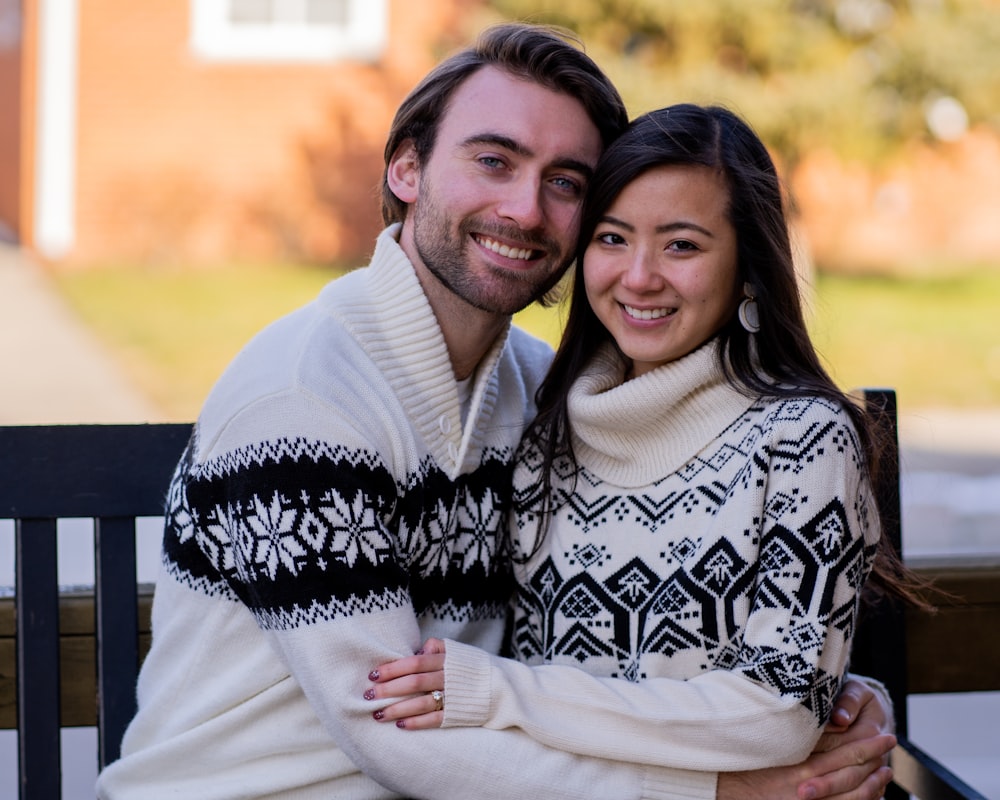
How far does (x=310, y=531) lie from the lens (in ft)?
7.26

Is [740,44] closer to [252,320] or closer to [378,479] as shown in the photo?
[252,320]

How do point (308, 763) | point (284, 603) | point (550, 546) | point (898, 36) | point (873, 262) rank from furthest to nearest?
point (873, 262)
point (898, 36)
point (550, 546)
point (308, 763)
point (284, 603)

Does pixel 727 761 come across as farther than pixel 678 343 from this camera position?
No

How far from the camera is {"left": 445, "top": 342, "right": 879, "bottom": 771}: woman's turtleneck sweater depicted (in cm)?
224

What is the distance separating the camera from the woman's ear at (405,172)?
285cm

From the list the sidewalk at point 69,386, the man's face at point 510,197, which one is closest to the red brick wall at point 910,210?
the sidewalk at point 69,386

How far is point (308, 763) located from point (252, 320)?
973 centimetres

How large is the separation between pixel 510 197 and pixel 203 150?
1172 centimetres

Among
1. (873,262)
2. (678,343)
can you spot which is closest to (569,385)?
(678,343)

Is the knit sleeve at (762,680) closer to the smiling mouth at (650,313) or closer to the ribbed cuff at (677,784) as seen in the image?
the ribbed cuff at (677,784)

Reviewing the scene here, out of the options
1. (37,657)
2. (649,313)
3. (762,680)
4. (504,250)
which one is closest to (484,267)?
(504,250)

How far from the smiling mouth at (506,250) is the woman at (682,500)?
10cm

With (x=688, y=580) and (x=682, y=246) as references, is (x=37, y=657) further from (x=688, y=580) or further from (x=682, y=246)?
(x=682, y=246)

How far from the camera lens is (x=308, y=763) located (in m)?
2.37
